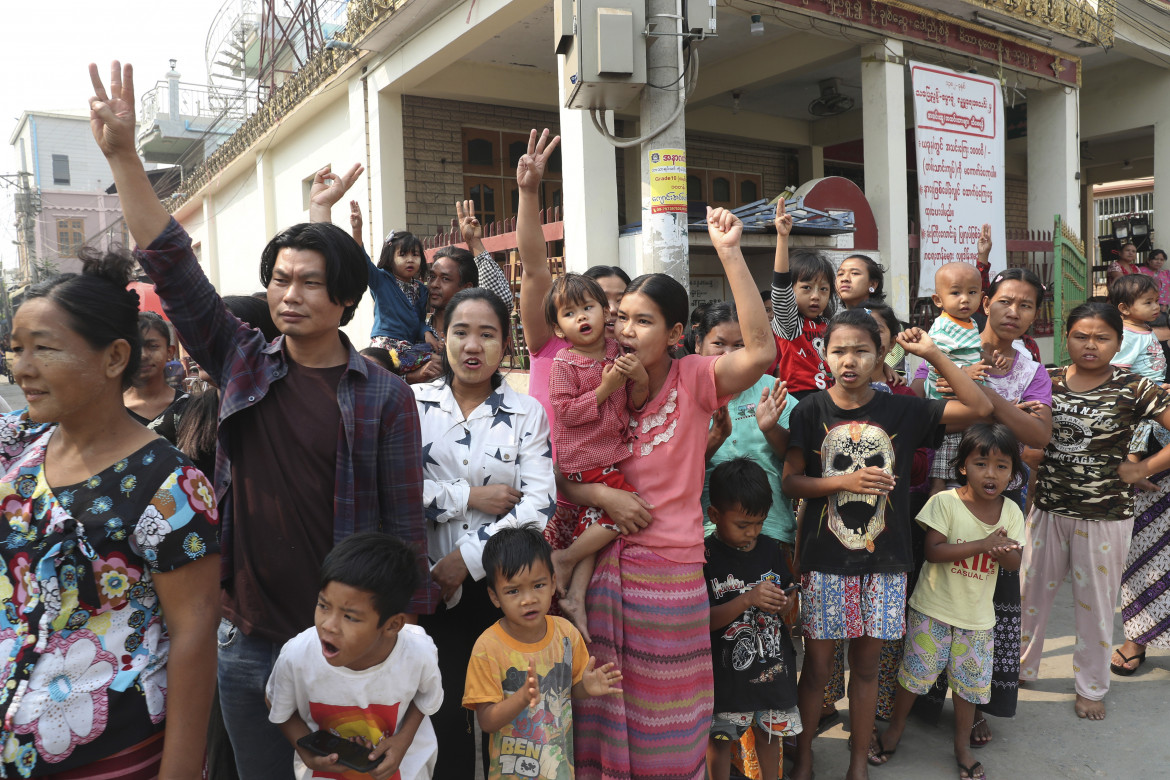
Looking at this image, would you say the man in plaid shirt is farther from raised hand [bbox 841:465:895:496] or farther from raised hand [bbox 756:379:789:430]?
raised hand [bbox 841:465:895:496]

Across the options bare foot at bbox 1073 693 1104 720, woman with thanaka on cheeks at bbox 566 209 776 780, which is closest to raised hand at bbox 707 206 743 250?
woman with thanaka on cheeks at bbox 566 209 776 780

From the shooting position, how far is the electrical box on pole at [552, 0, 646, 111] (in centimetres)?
365

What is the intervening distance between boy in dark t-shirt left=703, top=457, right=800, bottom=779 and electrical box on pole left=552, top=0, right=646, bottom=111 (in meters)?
2.10

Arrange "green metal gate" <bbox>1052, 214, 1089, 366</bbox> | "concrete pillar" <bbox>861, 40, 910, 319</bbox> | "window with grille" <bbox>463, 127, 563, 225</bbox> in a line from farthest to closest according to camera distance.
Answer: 1. "window with grille" <bbox>463, 127, 563, 225</bbox>
2. "green metal gate" <bbox>1052, 214, 1089, 366</bbox>
3. "concrete pillar" <bbox>861, 40, 910, 319</bbox>

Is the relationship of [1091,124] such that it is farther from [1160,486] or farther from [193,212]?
[193,212]

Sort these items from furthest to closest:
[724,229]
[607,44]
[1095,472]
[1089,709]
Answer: [607,44] < [1095,472] < [1089,709] < [724,229]

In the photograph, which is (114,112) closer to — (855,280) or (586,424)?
(586,424)

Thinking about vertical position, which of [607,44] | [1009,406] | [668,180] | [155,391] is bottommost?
[1009,406]

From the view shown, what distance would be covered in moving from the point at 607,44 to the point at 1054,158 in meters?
8.15

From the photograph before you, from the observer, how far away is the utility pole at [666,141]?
12.5 feet

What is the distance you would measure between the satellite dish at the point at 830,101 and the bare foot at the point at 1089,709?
8.24 meters

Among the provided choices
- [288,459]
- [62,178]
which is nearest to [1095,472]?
[288,459]

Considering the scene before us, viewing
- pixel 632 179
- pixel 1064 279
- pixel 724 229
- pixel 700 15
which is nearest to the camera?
pixel 724 229

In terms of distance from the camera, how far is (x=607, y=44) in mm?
3660
